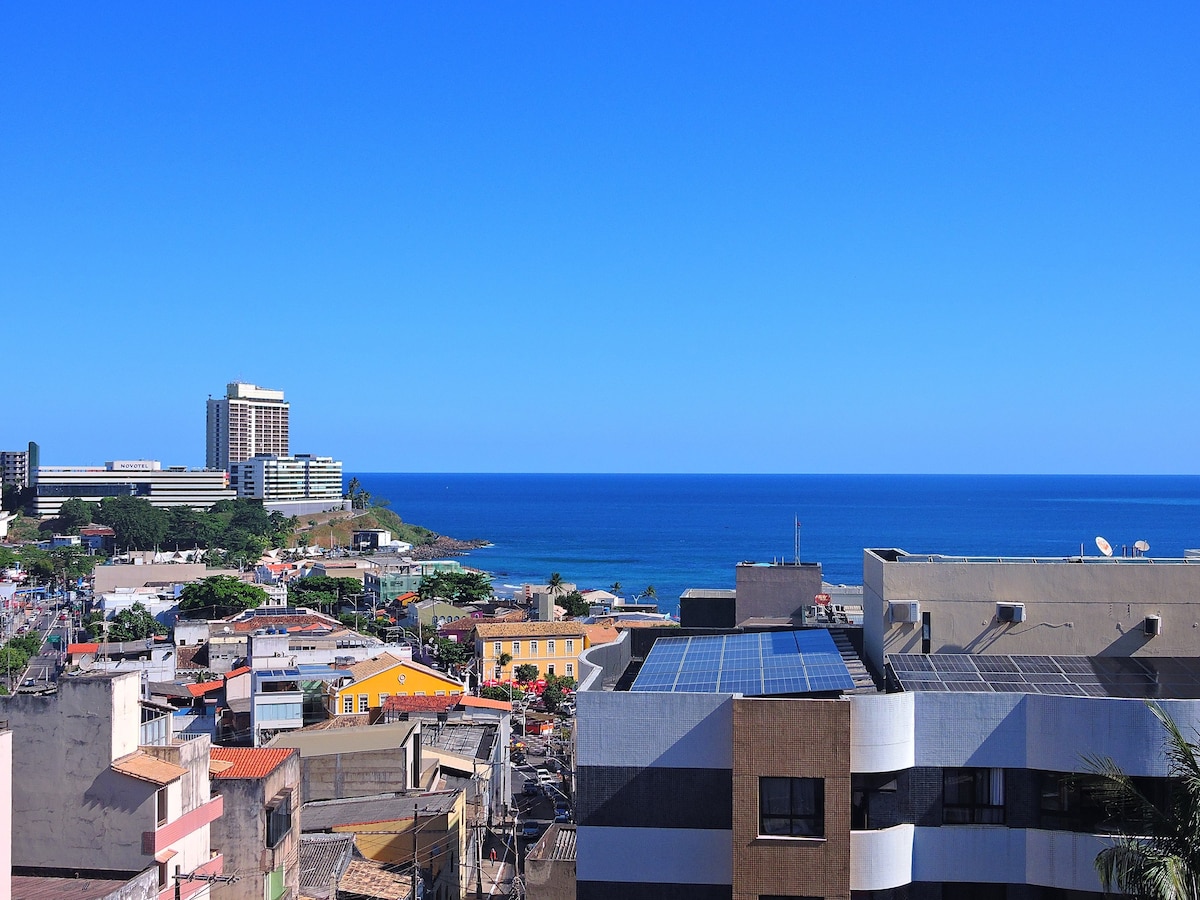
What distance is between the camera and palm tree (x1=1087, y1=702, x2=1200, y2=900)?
10164mm

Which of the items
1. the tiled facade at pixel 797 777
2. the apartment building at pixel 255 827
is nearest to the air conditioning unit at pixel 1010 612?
the tiled facade at pixel 797 777

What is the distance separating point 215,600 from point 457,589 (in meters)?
20.0

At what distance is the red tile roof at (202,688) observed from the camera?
4553cm

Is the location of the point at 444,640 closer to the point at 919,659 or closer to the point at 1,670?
the point at 1,670

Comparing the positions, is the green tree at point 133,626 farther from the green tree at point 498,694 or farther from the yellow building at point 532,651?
the green tree at point 498,694

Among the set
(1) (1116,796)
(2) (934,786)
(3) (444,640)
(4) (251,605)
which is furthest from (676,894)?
(4) (251,605)

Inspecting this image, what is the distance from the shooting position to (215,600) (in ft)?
267

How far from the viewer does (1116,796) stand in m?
11.9

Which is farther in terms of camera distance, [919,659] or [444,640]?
[444,640]

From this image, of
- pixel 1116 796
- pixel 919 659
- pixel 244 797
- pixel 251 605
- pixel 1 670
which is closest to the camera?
pixel 1116 796

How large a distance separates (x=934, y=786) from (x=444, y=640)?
191 ft

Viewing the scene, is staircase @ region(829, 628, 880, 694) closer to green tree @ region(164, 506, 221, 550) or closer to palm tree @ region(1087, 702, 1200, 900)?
palm tree @ region(1087, 702, 1200, 900)

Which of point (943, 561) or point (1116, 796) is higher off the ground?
point (943, 561)

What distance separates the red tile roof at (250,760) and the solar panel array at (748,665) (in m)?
8.12
